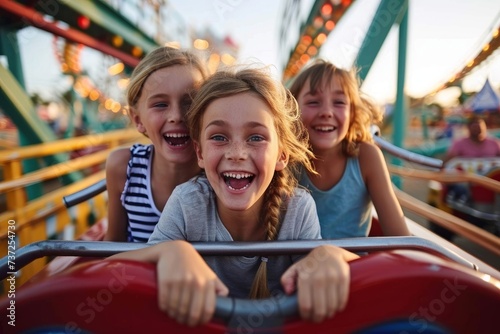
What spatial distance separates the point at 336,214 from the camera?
1228mm

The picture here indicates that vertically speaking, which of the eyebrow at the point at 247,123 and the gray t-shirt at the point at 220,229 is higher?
the eyebrow at the point at 247,123

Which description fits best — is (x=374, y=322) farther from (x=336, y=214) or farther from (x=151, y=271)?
(x=336, y=214)

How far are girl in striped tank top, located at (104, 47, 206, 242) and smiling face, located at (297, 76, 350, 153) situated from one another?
35 centimetres

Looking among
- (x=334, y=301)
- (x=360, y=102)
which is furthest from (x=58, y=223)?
(x=334, y=301)

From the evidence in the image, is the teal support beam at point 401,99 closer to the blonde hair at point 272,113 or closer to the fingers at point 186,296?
the blonde hair at point 272,113

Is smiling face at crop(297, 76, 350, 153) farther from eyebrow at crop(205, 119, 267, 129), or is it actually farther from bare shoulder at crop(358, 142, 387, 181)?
eyebrow at crop(205, 119, 267, 129)

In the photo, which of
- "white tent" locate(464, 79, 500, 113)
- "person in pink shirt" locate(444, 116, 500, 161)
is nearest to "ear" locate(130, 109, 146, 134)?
"person in pink shirt" locate(444, 116, 500, 161)

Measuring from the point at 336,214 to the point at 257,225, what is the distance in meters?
0.41

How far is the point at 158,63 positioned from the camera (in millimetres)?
1028

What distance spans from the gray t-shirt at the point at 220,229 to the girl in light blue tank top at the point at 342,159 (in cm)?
35

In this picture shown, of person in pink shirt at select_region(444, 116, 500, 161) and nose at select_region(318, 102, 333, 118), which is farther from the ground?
nose at select_region(318, 102, 333, 118)

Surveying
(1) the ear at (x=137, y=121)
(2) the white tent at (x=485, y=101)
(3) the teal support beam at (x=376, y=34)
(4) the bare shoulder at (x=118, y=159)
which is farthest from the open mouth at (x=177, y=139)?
(2) the white tent at (x=485, y=101)

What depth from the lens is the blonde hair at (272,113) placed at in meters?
0.80

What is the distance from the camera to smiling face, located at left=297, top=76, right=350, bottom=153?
116 centimetres
